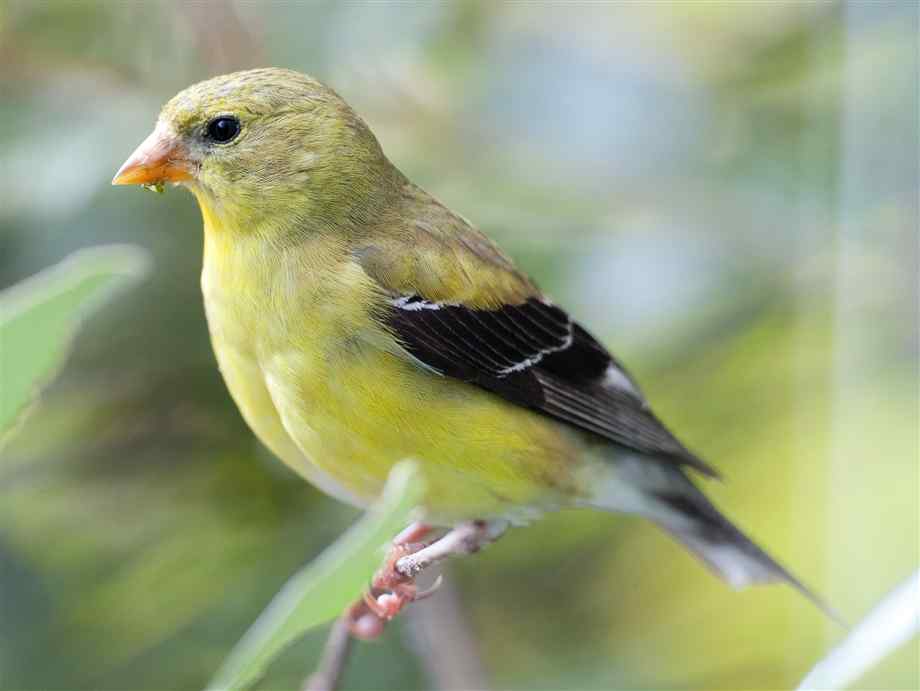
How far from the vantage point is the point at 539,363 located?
1.46 meters

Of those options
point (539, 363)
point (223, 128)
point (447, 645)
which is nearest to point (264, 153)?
point (223, 128)

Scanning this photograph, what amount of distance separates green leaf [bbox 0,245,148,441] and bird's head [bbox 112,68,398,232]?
855mm

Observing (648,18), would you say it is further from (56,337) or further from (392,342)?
(56,337)

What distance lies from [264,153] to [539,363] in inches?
16.3

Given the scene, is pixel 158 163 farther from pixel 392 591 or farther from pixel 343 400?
pixel 392 591

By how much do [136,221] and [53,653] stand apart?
569 mm

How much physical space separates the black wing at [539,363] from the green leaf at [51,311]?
2.87 ft

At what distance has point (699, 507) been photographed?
5.51 feet

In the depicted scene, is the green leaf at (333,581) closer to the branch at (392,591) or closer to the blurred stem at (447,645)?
the branch at (392,591)

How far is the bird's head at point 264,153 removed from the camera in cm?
124

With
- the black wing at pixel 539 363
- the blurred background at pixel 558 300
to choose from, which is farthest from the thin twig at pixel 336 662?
the blurred background at pixel 558 300

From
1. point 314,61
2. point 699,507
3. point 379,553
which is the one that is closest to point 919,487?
point 699,507

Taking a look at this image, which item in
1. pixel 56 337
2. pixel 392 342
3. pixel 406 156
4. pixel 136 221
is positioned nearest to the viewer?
pixel 56 337

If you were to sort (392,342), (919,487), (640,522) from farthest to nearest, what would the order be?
1. (640,522)
2. (919,487)
3. (392,342)
